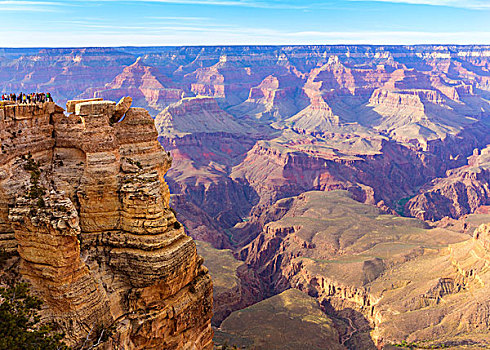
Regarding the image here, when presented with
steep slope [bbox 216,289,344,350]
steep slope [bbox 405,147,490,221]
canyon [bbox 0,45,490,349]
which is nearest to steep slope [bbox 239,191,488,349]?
canyon [bbox 0,45,490,349]

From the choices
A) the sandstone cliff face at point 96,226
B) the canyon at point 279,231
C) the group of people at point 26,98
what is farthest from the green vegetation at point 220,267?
the group of people at point 26,98

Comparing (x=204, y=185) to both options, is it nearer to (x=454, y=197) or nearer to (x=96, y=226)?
(x=454, y=197)

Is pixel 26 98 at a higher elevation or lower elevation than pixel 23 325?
higher

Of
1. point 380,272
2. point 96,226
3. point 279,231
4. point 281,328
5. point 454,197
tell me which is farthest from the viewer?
point 454,197

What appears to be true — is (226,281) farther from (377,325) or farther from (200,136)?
(200,136)

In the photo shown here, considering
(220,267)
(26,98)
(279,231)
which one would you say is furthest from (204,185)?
(26,98)

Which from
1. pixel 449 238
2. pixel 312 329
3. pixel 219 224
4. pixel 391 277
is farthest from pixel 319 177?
pixel 312 329

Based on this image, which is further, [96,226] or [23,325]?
[96,226]
